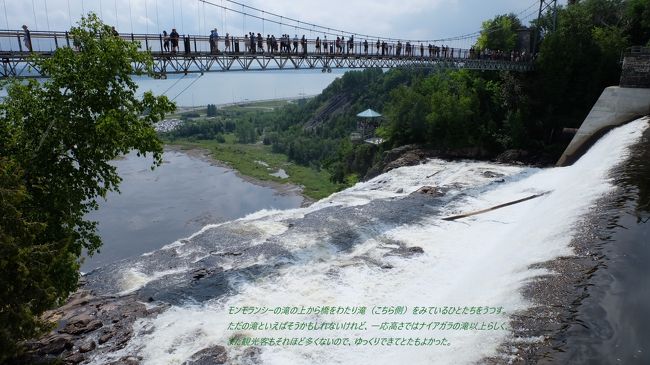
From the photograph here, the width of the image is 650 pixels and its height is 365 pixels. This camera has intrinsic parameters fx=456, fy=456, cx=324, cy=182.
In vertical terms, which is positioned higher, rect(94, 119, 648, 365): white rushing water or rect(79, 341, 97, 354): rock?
rect(94, 119, 648, 365): white rushing water

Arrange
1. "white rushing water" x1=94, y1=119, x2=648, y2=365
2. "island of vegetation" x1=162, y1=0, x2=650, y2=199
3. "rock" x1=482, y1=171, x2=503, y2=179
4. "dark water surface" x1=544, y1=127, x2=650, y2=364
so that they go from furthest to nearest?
"island of vegetation" x1=162, y1=0, x2=650, y2=199 < "rock" x1=482, y1=171, x2=503, y2=179 < "white rushing water" x1=94, y1=119, x2=648, y2=365 < "dark water surface" x1=544, y1=127, x2=650, y2=364

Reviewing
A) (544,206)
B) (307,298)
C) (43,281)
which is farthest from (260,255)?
(544,206)

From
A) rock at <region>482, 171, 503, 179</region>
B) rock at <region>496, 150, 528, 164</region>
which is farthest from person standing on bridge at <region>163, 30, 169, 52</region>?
rock at <region>496, 150, 528, 164</region>

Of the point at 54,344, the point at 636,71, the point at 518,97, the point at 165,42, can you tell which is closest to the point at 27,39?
the point at 165,42

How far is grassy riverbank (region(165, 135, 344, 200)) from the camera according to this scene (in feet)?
202

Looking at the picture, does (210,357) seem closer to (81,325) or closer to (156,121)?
(81,325)

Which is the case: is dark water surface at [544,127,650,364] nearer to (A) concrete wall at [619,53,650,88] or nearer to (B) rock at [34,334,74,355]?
(B) rock at [34,334,74,355]

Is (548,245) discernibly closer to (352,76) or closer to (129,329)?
(129,329)

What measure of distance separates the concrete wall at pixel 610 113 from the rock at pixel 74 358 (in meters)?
28.2

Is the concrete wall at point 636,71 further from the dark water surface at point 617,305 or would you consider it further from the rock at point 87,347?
the rock at point 87,347

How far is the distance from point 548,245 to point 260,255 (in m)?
9.73

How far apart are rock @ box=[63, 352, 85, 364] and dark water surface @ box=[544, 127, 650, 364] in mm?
10839

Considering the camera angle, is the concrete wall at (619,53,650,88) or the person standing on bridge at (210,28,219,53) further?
the concrete wall at (619,53,650,88)

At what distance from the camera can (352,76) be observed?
11462cm
